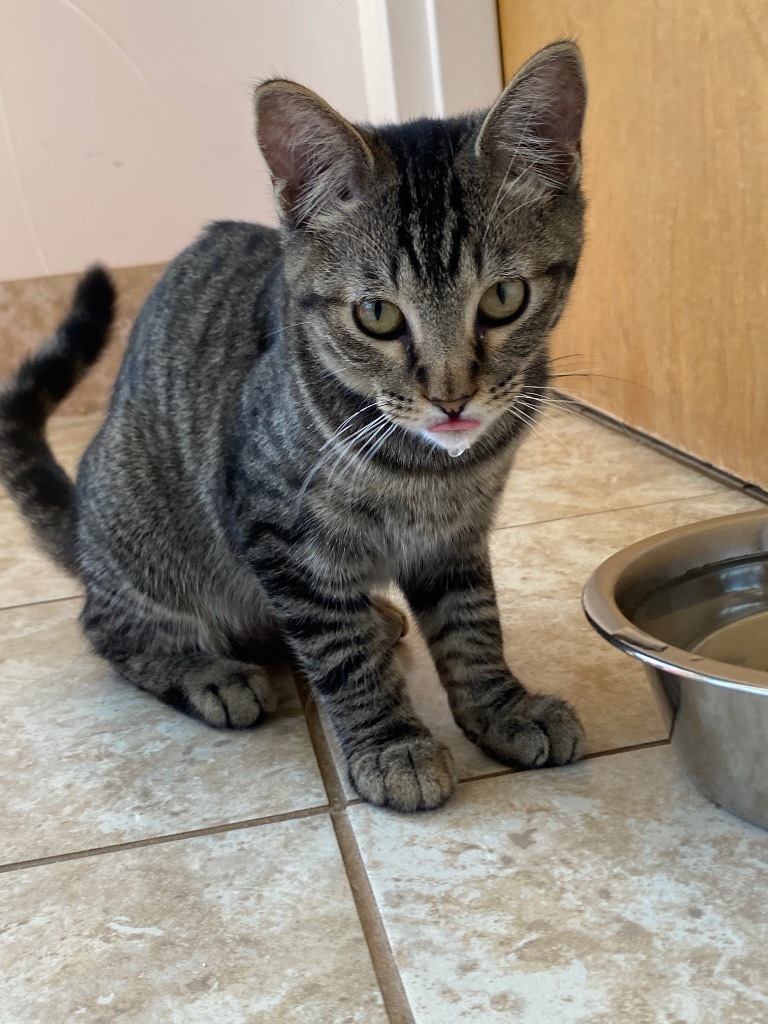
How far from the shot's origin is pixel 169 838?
3.42 feet

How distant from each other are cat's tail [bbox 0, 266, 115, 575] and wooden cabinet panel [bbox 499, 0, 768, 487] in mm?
718

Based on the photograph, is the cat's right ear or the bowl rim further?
the cat's right ear

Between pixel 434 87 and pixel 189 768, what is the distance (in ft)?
6.22

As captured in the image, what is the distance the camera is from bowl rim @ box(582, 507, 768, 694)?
2.81 ft

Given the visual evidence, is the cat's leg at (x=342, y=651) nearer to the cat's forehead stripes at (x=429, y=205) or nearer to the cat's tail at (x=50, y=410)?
the cat's forehead stripes at (x=429, y=205)

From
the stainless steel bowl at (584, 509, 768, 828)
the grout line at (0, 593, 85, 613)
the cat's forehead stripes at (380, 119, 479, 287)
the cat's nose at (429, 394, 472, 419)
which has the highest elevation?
the cat's forehead stripes at (380, 119, 479, 287)

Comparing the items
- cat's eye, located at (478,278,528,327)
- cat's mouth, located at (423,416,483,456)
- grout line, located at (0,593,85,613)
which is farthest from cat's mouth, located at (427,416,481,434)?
grout line, located at (0,593,85,613)

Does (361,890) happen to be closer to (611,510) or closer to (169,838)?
(169,838)

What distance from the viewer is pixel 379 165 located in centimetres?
107

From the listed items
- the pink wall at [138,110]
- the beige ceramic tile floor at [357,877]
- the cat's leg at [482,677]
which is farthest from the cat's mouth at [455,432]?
the pink wall at [138,110]

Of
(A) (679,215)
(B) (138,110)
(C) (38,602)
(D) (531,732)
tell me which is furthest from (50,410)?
(B) (138,110)

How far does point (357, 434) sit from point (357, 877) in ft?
1.44

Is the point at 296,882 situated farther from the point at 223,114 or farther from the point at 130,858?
the point at 223,114

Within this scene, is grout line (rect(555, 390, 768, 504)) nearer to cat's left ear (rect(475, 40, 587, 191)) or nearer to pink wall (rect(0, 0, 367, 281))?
cat's left ear (rect(475, 40, 587, 191))
